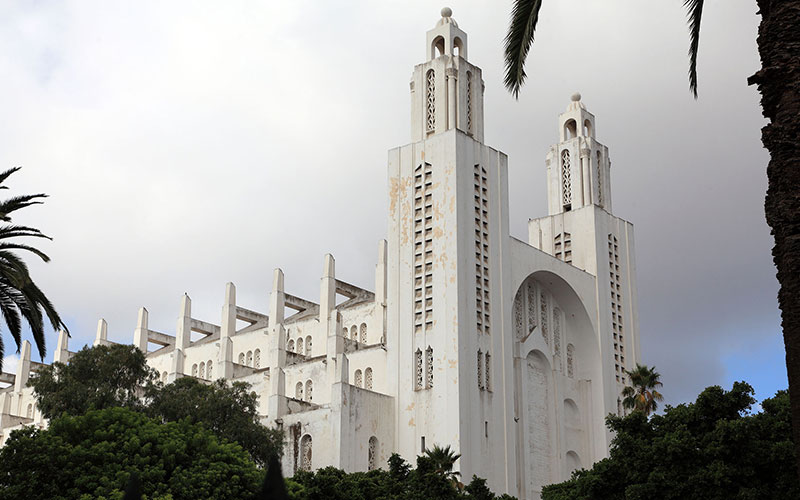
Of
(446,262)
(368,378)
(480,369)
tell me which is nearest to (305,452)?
(368,378)

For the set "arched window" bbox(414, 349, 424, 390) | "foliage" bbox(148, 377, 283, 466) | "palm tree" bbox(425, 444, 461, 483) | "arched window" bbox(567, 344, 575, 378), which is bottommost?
"palm tree" bbox(425, 444, 461, 483)

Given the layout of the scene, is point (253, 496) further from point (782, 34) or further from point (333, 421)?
point (782, 34)

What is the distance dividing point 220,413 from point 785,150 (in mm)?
30730

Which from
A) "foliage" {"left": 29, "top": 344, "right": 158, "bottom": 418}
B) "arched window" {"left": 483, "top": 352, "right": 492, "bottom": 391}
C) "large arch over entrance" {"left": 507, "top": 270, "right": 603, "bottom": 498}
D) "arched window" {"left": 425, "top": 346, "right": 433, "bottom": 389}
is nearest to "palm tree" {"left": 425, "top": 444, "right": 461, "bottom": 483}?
"arched window" {"left": 425, "top": 346, "right": 433, "bottom": 389}

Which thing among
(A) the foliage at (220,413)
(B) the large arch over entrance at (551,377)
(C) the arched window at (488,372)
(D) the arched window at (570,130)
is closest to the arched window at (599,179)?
(D) the arched window at (570,130)

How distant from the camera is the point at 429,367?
40.9 meters

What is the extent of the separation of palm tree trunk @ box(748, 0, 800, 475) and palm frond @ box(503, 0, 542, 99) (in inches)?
122

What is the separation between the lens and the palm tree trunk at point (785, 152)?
9.22m

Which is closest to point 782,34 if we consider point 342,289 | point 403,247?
point 403,247

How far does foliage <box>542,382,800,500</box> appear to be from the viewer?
24.2 metres

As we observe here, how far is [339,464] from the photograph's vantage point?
127ft

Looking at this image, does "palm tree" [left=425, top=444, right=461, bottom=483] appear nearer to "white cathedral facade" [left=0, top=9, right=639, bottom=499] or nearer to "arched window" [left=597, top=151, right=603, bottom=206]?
"white cathedral facade" [left=0, top=9, right=639, bottom=499]

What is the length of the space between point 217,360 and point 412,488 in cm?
2713

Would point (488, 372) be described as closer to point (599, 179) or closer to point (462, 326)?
point (462, 326)
